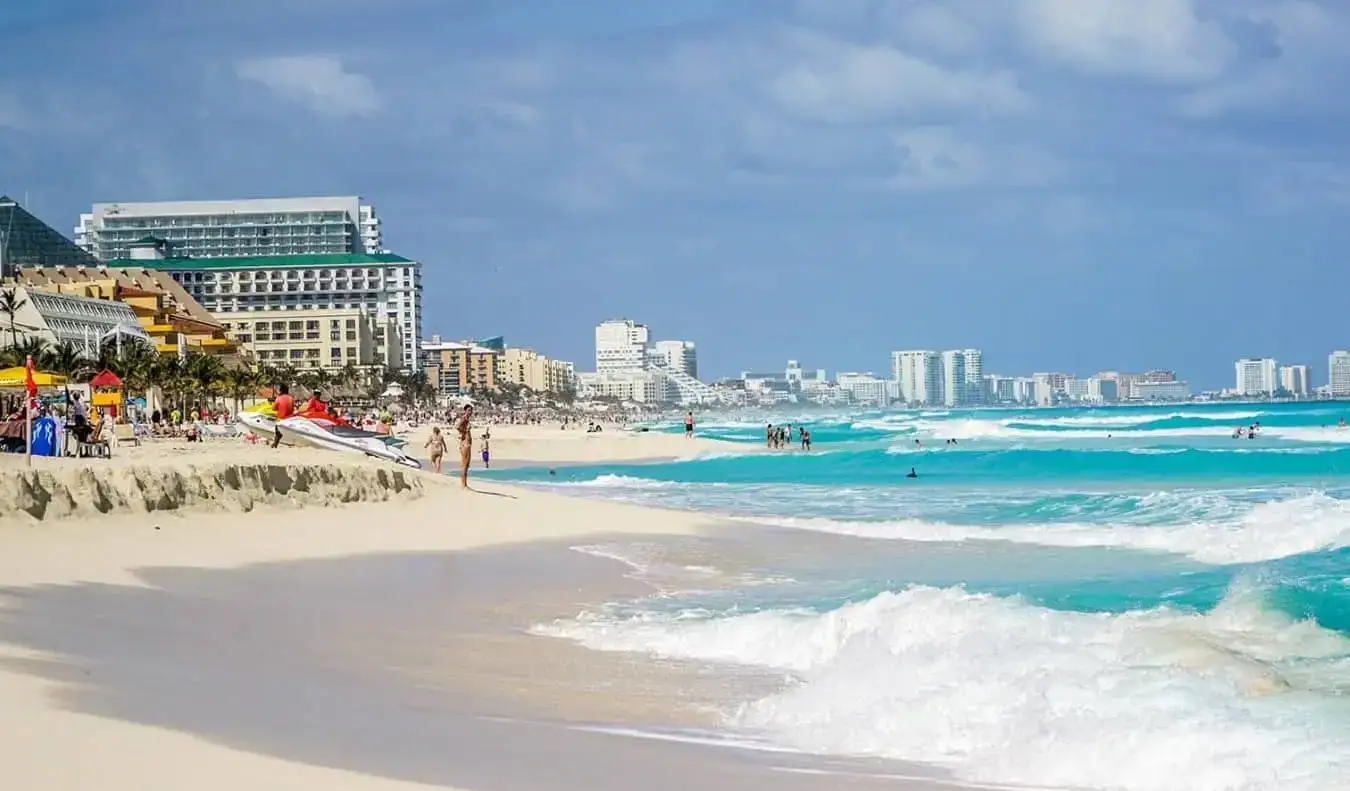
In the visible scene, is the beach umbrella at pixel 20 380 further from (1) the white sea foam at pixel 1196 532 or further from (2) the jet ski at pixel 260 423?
(1) the white sea foam at pixel 1196 532

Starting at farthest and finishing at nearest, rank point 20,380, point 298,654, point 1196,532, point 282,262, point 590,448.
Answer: point 282,262 → point 590,448 → point 20,380 → point 1196,532 → point 298,654

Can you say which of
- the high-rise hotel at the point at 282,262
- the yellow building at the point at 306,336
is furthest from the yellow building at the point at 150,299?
the high-rise hotel at the point at 282,262

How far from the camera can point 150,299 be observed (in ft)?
281

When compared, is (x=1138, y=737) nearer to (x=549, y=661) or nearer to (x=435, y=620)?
(x=549, y=661)

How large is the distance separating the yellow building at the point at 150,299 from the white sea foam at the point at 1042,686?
6307 centimetres

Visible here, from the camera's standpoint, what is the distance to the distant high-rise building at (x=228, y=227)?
169 meters

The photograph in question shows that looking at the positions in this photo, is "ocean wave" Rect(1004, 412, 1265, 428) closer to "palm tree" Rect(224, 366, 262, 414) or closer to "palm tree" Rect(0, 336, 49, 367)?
"palm tree" Rect(224, 366, 262, 414)

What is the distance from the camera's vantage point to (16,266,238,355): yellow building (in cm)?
8056

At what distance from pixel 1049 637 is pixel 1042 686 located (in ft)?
6.41

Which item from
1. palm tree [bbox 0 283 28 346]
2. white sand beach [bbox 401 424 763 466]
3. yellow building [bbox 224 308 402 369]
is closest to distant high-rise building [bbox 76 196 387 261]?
yellow building [bbox 224 308 402 369]

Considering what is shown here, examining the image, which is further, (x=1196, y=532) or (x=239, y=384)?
(x=239, y=384)

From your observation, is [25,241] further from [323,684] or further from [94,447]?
[323,684]

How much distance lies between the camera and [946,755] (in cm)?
705

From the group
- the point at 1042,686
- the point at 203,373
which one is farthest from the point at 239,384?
the point at 1042,686
